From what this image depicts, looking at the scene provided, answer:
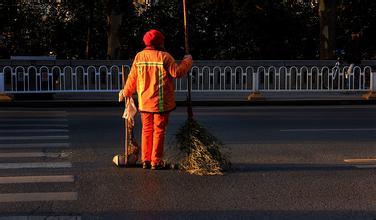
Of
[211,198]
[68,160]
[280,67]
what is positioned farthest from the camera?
[280,67]

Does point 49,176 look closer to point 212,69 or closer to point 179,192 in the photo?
point 179,192

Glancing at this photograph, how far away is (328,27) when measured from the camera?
2498 centimetres

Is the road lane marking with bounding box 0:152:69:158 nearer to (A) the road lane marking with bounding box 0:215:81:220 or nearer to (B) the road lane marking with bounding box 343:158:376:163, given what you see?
(A) the road lane marking with bounding box 0:215:81:220

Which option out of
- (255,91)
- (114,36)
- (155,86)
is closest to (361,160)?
(155,86)

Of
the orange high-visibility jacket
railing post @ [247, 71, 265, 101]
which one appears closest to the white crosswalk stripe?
the orange high-visibility jacket

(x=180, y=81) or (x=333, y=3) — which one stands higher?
(x=333, y=3)

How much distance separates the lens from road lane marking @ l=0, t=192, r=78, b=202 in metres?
6.72

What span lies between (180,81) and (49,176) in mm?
11999

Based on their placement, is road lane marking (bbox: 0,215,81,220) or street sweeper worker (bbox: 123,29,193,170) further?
street sweeper worker (bbox: 123,29,193,170)

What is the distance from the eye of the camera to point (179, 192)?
709 centimetres

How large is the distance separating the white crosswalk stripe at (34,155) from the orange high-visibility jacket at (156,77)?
1337mm

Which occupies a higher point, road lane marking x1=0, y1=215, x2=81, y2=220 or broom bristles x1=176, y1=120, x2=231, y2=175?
broom bristles x1=176, y1=120, x2=231, y2=175

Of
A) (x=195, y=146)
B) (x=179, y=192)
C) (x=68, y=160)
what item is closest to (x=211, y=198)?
(x=179, y=192)

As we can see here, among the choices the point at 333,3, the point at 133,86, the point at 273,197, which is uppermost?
the point at 333,3
